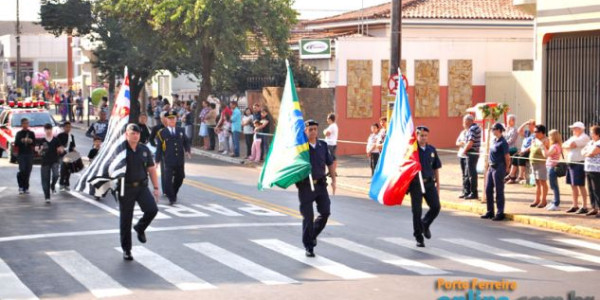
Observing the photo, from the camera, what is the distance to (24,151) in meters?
23.5

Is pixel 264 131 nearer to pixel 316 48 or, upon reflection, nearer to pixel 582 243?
pixel 316 48

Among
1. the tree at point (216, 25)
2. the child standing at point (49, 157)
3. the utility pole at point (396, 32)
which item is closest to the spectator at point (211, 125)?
the tree at point (216, 25)

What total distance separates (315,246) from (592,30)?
14.5m

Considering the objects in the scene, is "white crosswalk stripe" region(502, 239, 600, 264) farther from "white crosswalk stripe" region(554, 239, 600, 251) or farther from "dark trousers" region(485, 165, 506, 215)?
"dark trousers" region(485, 165, 506, 215)

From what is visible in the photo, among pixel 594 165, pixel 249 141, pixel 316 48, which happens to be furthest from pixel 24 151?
pixel 316 48

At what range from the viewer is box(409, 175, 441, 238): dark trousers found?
15969mm

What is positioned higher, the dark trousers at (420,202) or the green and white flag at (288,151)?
the green and white flag at (288,151)

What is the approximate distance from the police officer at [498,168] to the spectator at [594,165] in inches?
56.5

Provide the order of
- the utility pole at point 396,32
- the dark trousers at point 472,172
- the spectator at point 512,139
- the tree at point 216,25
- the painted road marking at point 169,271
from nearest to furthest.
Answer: the painted road marking at point 169,271 → the dark trousers at point 472,172 → the spectator at point 512,139 → the utility pole at point 396,32 → the tree at point 216,25

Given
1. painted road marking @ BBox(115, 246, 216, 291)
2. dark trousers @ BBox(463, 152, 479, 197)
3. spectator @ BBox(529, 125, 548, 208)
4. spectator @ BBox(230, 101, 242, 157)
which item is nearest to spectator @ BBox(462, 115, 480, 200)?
dark trousers @ BBox(463, 152, 479, 197)

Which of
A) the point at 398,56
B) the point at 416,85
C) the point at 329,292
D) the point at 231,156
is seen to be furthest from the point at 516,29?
the point at 329,292

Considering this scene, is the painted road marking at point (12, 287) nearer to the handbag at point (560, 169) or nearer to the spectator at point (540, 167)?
the handbag at point (560, 169)

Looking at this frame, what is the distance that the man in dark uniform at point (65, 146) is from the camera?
23.4 m

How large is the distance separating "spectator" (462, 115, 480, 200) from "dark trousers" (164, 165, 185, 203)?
6.19 metres
